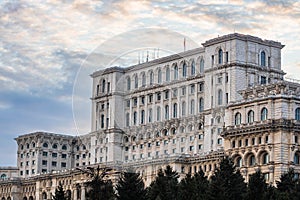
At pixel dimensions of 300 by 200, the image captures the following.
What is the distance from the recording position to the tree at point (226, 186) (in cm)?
12688

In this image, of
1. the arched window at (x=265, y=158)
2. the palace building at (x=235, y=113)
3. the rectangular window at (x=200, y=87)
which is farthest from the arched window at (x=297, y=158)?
the rectangular window at (x=200, y=87)

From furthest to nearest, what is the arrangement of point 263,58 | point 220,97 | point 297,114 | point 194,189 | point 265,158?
point 263,58, point 220,97, point 297,114, point 265,158, point 194,189

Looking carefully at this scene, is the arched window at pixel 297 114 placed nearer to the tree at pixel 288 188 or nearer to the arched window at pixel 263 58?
the arched window at pixel 263 58

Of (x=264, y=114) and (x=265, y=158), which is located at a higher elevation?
(x=264, y=114)

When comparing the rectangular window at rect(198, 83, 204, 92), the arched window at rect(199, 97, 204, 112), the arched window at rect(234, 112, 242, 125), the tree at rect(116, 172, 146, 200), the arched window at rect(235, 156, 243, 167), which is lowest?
the tree at rect(116, 172, 146, 200)

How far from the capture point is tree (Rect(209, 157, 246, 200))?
12688 centimetres

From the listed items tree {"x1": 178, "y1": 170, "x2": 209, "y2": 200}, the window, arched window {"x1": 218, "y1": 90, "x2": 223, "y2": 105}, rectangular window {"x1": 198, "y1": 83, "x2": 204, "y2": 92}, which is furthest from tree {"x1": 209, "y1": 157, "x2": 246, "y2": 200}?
rectangular window {"x1": 198, "y1": 83, "x2": 204, "y2": 92}

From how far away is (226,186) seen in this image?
425 ft

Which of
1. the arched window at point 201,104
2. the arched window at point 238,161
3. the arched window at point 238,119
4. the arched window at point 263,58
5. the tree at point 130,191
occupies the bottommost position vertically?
the tree at point 130,191

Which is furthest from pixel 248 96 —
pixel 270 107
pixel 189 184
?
pixel 189 184

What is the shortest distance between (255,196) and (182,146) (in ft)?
241

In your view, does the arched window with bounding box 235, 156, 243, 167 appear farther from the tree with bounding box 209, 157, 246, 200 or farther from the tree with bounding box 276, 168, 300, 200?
the tree with bounding box 209, 157, 246, 200

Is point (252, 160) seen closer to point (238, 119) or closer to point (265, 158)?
point (265, 158)

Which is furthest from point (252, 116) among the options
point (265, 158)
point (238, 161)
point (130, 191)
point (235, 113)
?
point (130, 191)
